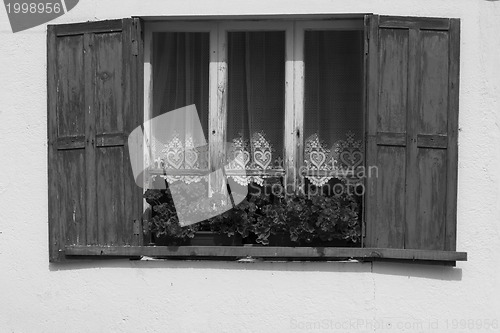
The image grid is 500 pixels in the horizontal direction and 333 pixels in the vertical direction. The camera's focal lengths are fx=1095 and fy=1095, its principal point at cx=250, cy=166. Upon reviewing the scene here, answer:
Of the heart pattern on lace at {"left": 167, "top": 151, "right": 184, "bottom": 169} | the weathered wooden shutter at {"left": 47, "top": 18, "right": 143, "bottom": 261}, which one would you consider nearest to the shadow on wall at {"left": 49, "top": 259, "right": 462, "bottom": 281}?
the weathered wooden shutter at {"left": 47, "top": 18, "right": 143, "bottom": 261}

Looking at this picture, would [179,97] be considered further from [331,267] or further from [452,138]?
[452,138]

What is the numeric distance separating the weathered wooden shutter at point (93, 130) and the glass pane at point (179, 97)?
0.89 ft

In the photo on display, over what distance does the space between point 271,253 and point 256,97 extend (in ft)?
3.61

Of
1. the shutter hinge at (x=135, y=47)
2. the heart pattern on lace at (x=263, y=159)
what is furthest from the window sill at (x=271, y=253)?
the shutter hinge at (x=135, y=47)

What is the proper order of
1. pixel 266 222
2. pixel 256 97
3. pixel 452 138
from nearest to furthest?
pixel 452 138 → pixel 266 222 → pixel 256 97

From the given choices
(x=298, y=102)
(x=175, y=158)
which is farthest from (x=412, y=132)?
(x=175, y=158)

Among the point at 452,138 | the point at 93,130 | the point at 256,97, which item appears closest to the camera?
the point at 452,138

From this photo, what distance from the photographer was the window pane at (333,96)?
23.8 feet

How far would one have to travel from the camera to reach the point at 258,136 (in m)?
7.32

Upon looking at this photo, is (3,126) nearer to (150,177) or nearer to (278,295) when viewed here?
(150,177)

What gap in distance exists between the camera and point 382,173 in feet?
22.7

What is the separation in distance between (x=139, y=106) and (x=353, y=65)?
1.45 meters

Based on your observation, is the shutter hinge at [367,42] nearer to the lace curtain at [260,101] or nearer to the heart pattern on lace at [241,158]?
the lace curtain at [260,101]

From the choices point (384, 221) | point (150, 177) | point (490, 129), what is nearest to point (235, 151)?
point (150, 177)
